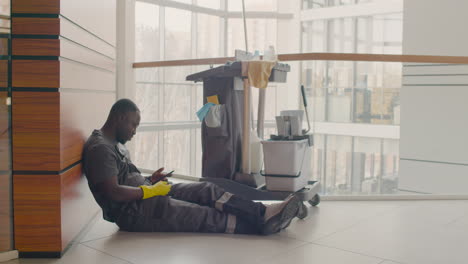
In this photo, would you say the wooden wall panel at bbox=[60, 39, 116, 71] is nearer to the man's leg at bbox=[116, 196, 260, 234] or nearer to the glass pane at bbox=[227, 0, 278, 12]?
the man's leg at bbox=[116, 196, 260, 234]

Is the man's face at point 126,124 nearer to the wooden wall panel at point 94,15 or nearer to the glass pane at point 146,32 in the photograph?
the wooden wall panel at point 94,15

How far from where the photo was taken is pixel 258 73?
2.83m

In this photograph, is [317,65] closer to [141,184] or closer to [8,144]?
[141,184]

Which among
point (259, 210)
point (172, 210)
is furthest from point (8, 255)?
point (259, 210)

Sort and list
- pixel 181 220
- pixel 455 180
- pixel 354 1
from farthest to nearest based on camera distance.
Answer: pixel 354 1 < pixel 455 180 < pixel 181 220

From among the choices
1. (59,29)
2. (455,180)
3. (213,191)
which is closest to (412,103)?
(455,180)

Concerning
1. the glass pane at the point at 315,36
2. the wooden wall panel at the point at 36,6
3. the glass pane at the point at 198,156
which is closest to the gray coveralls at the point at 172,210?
the wooden wall panel at the point at 36,6

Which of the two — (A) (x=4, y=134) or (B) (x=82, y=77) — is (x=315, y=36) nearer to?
(B) (x=82, y=77)

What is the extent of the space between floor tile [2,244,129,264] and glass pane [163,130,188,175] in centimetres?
198

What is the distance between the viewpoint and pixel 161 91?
4508mm

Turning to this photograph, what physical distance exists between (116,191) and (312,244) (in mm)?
966

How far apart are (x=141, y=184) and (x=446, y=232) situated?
1.63 metres

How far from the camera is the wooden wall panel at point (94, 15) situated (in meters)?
2.13

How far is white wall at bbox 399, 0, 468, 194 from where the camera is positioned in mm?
3904
